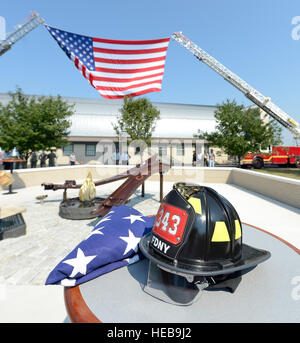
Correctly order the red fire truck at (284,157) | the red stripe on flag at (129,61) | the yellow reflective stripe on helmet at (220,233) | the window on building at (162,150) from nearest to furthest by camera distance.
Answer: the yellow reflective stripe on helmet at (220,233), the red stripe on flag at (129,61), the red fire truck at (284,157), the window on building at (162,150)

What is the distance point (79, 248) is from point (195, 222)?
2.67ft

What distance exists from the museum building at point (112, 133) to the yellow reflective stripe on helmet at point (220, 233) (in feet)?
76.5

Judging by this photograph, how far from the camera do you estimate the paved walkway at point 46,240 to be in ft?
7.12

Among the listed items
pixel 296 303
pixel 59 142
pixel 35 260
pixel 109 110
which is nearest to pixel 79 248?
pixel 296 303

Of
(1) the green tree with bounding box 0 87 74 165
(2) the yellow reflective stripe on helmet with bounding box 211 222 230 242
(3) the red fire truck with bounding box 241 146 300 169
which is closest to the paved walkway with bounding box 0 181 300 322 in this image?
(2) the yellow reflective stripe on helmet with bounding box 211 222 230 242

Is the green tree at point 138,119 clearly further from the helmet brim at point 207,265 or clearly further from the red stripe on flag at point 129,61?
the helmet brim at point 207,265

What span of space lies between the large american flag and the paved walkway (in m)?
3.79

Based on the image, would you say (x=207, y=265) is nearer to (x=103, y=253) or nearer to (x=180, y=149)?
(x=103, y=253)

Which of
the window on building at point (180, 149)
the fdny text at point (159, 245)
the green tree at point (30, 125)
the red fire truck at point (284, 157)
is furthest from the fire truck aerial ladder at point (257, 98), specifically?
the fdny text at point (159, 245)

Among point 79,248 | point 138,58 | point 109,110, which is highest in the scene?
point 109,110

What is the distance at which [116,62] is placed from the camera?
5.86 m

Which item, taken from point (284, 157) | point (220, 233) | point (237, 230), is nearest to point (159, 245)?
point (220, 233)

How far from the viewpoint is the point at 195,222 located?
1167 mm
